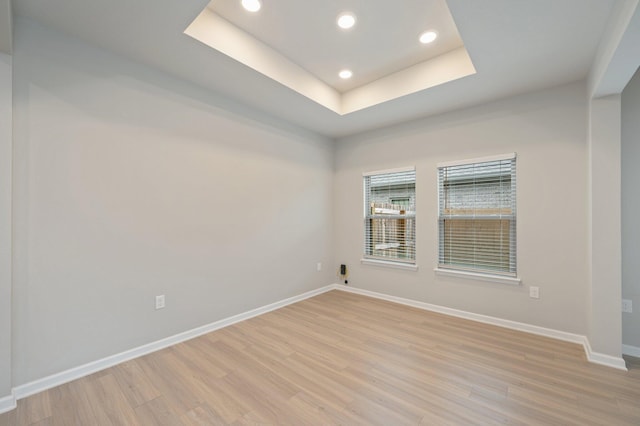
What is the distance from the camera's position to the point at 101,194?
231 cm

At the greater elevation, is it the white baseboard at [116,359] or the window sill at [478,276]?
the window sill at [478,276]

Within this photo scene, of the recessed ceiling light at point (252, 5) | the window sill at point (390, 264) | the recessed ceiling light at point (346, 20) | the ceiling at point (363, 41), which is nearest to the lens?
the ceiling at point (363, 41)

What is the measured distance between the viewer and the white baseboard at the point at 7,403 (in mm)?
1787

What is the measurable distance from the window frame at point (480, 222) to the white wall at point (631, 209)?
85 centimetres

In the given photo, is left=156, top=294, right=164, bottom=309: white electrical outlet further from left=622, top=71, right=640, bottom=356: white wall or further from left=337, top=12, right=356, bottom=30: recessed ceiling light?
left=622, top=71, right=640, bottom=356: white wall

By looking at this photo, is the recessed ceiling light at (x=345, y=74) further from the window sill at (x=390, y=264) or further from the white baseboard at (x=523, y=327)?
the white baseboard at (x=523, y=327)

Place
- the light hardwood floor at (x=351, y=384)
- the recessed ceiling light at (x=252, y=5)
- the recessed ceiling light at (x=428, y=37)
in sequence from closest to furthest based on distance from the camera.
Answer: the light hardwood floor at (x=351, y=384) < the recessed ceiling light at (x=252, y=5) < the recessed ceiling light at (x=428, y=37)

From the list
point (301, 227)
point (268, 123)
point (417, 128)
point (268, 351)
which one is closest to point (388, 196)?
point (417, 128)

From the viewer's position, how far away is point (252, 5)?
220 cm

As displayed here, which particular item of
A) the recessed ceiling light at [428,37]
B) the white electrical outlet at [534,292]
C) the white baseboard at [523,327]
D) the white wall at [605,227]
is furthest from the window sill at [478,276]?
the recessed ceiling light at [428,37]

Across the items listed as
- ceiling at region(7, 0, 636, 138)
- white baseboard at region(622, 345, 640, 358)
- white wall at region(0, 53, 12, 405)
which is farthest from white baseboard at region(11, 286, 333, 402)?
white baseboard at region(622, 345, 640, 358)

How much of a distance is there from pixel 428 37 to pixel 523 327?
3218 millimetres

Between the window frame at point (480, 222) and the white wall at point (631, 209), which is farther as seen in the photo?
the window frame at point (480, 222)

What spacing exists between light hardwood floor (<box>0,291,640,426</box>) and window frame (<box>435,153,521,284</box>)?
64 cm
